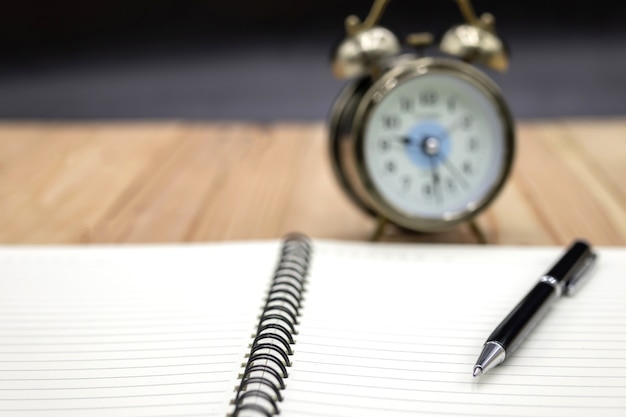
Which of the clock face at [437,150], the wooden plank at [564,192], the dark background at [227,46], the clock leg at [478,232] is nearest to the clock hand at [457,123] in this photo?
the clock face at [437,150]

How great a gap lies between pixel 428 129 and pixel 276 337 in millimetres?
510

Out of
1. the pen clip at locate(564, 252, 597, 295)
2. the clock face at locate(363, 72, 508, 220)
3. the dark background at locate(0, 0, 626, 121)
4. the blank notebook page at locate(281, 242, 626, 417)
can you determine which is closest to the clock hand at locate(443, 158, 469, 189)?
the clock face at locate(363, 72, 508, 220)

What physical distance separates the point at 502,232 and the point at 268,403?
70cm

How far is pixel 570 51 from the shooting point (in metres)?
2.94

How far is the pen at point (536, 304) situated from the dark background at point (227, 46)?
1493mm

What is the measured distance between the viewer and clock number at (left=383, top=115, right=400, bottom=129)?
59.7 inches

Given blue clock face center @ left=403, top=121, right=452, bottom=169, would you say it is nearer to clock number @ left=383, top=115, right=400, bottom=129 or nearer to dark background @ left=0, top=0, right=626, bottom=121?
clock number @ left=383, top=115, right=400, bottom=129

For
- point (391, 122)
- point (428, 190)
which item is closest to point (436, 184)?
point (428, 190)

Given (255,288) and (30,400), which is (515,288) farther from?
(30,400)

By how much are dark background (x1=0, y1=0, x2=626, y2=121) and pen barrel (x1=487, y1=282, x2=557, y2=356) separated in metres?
1.60

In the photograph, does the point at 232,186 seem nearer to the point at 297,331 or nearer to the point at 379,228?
the point at 379,228

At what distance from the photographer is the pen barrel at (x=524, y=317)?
46.4 inches

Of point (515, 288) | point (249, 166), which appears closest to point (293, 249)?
point (515, 288)

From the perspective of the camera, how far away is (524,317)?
1.23 meters
